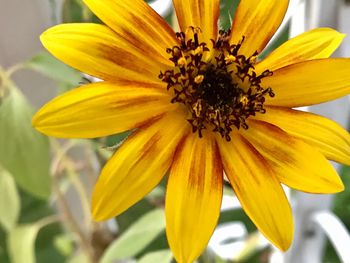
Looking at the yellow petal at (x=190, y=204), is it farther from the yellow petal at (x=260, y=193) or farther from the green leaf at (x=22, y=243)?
the green leaf at (x=22, y=243)

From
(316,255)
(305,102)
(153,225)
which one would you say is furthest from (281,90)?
(316,255)

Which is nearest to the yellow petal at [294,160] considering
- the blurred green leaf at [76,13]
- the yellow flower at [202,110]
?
the yellow flower at [202,110]

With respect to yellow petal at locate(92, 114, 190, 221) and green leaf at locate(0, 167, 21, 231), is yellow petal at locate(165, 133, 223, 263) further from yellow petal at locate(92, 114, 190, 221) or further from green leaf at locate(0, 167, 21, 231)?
green leaf at locate(0, 167, 21, 231)

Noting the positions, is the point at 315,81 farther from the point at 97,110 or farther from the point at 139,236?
the point at 139,236

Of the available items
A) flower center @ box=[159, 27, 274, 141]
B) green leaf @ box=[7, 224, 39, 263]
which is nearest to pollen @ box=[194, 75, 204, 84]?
flower center @ box=[159, 27, 274, 141]

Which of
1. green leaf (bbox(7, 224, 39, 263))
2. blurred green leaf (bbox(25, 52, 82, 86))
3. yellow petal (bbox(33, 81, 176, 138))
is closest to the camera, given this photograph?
yellow petal (bbox(33, 81, 176, 138))
